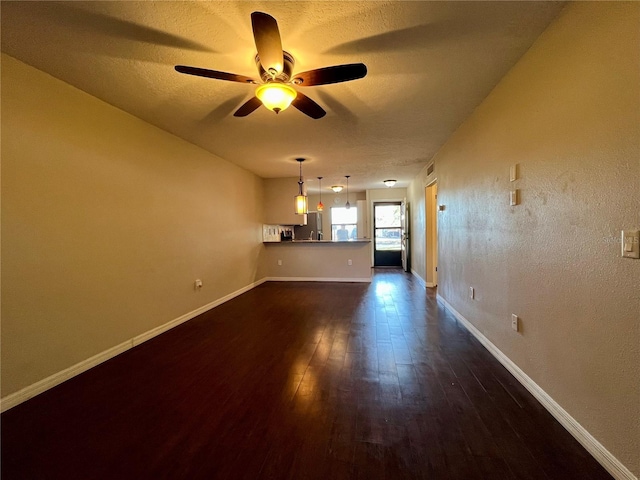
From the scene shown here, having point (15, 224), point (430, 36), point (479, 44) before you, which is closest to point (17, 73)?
point (15, 224)

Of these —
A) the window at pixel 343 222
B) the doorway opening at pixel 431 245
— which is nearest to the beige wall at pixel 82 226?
the doorway opening at pixel 431 245

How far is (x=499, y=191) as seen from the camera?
2.27 m

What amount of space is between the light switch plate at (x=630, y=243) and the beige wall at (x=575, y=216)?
0.11 ft

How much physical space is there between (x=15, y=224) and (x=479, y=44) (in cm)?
336

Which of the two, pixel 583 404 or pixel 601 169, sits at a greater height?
pixel 601 169

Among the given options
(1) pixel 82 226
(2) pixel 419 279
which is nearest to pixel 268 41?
(1) pixel 82 226

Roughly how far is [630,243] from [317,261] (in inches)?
208

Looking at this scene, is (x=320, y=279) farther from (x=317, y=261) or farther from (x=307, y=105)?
(x=307, y=105)

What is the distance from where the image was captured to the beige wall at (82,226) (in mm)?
1870

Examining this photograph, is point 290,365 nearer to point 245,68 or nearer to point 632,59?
point 245,68

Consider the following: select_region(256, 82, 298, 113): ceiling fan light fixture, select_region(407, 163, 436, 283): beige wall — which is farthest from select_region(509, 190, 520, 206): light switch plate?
select_region(407, 163, 436, 283): beige wall

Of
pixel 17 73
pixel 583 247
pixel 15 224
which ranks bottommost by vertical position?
pixel 583 247

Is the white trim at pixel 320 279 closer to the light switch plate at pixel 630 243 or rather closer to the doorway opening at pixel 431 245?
the doorway opening at pixel 431 245

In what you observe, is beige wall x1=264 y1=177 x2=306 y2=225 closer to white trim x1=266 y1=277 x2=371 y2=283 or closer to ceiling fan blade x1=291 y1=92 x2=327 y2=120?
white trim x1=266 y1=277 x2=371 y2=283
